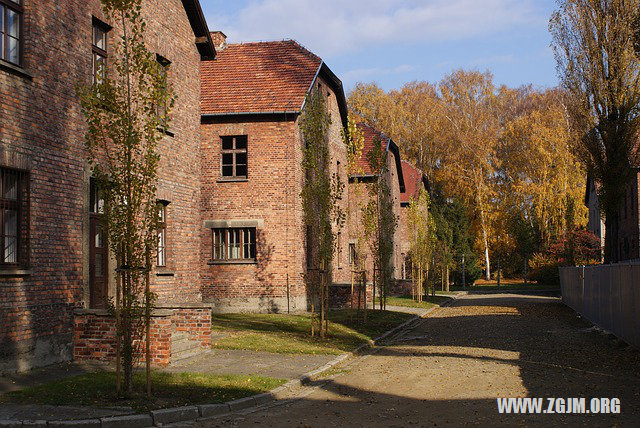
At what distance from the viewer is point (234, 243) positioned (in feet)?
90.6

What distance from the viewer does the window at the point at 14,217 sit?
11.9 metres

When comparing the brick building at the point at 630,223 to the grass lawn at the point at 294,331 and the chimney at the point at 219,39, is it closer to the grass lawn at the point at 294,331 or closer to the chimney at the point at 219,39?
the grass lawn at the point at 294,331

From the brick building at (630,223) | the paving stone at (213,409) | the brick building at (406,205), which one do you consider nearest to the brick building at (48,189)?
the paving stone at (213,409)

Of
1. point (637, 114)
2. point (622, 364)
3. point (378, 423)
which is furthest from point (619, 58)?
point (378, 423)

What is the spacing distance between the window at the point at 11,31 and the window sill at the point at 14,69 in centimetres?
21

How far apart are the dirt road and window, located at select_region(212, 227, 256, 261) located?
30.8ft

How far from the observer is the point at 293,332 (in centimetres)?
1939

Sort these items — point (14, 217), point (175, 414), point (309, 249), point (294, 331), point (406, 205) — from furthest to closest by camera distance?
point (406, 205) < point (309, 249) < point (294, 331) < point (14, 217) < point (175, 414)

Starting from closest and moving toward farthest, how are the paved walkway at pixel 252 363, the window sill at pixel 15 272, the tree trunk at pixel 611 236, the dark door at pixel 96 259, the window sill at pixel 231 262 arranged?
1. the window sill at pixel 15 272
2. the paved walkway at pixel 252 363
3. the dark door at pixel 96 259
4. the window sill at pixel 231 262
5. the tree trunk at pixel 611 236

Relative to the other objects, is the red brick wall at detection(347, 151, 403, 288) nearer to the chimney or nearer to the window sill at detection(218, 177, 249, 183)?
the chimney

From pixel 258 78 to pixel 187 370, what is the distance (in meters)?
18.2

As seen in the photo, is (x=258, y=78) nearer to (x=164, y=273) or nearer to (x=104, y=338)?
(x=164, y=273)

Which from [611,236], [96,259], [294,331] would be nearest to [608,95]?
[611,236]

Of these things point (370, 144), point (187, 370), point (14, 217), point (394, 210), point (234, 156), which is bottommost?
point (187, 370)
